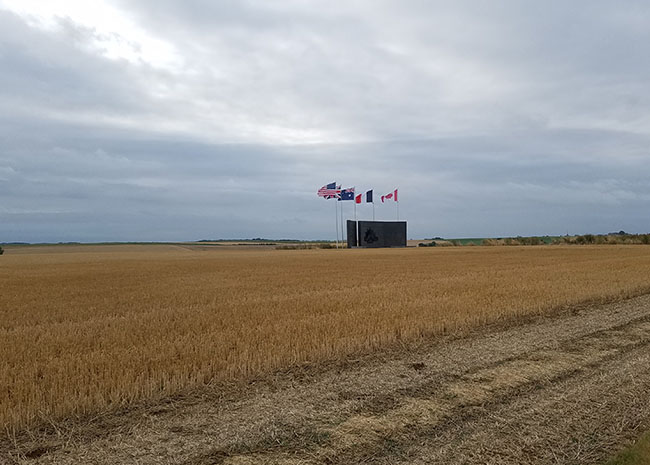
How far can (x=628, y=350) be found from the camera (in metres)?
9.45

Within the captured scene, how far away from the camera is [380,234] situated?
87.1 meters

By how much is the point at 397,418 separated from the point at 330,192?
7482 centimetres

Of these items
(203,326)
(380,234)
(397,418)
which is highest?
(380,234)

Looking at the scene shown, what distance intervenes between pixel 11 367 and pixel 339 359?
5258 millimetres

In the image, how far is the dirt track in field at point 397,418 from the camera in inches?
203

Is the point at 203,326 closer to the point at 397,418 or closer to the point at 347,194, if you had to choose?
the point at 397,418

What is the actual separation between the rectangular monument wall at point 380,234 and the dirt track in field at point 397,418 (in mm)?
76126

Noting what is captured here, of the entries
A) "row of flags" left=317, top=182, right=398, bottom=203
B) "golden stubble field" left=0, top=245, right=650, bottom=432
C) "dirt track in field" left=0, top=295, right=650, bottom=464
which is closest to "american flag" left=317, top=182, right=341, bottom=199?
"row of flags" left=317, top=182, right=398, bottom=203

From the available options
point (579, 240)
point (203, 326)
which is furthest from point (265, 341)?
point (579, 240)

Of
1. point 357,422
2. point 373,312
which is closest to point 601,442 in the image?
point 357,422

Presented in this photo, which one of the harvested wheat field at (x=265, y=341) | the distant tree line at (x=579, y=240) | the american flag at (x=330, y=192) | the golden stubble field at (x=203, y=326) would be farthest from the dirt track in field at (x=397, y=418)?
the distant tree line at (x=579, y=240)

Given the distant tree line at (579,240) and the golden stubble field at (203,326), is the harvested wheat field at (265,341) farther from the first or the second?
the distant tree line at (579,240)

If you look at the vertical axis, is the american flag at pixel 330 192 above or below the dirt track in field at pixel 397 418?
above

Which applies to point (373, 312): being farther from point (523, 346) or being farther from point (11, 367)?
point (11, 367)
